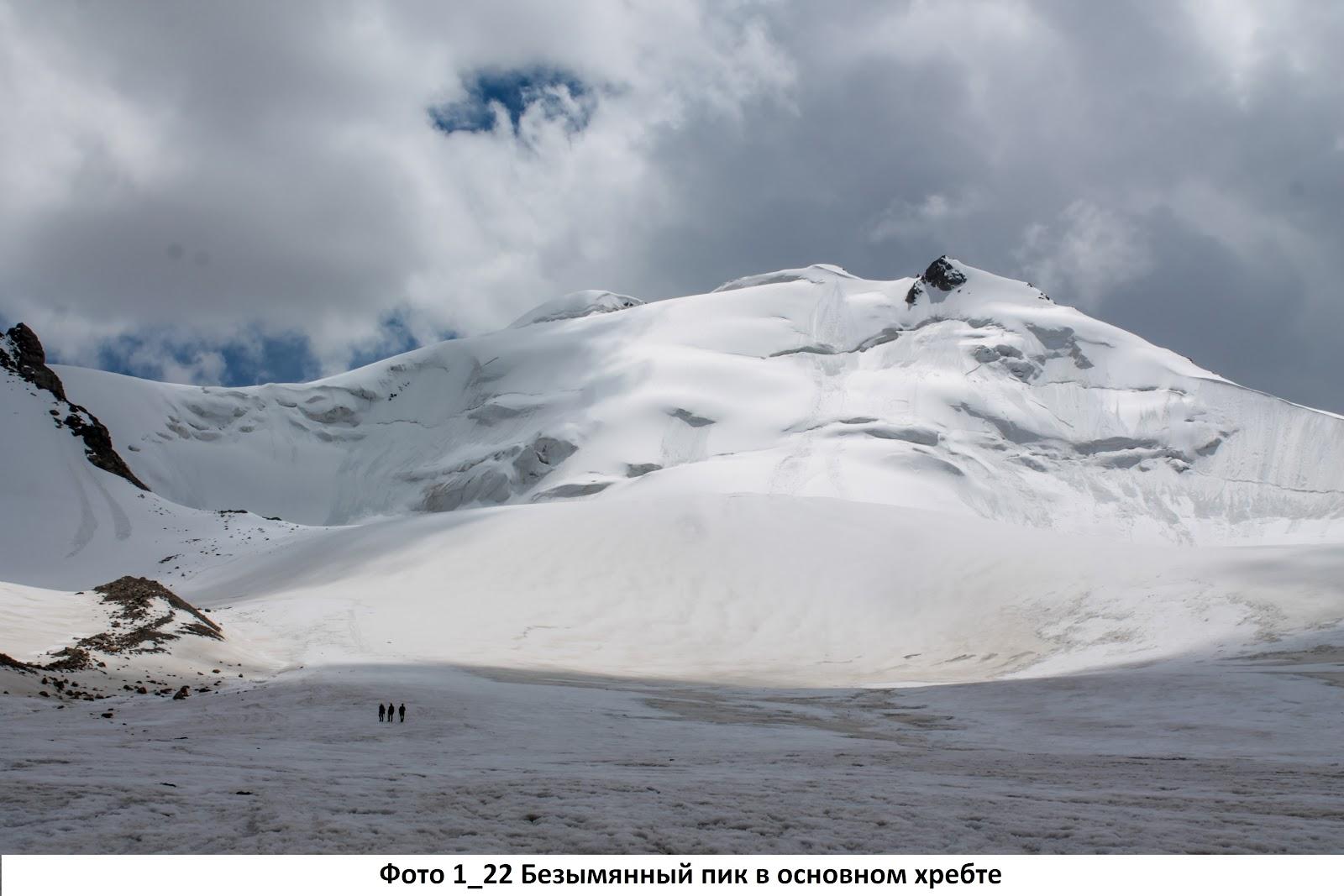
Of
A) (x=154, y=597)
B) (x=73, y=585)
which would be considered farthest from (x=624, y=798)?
(x=73, y=585)

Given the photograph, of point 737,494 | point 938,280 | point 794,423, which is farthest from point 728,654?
point 938,280

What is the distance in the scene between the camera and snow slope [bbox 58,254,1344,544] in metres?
107

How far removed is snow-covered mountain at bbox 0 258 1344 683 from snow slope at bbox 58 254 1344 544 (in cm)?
54

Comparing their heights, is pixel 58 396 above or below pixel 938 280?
below

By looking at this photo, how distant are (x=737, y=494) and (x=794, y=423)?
2696 inches

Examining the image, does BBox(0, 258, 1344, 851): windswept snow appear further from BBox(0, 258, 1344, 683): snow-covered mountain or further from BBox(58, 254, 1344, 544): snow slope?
BBox(58, 254, 1344, 544): snow slope

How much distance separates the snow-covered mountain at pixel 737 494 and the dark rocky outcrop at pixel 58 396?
132 centimetres

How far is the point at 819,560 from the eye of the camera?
142ft

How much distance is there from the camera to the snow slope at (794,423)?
107 metres

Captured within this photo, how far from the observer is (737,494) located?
54.1 m

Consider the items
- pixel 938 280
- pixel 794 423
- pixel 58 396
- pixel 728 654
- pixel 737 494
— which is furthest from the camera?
pixel 938 280

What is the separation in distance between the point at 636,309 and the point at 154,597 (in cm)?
14627

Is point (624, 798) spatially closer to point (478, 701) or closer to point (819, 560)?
point (478, 701)

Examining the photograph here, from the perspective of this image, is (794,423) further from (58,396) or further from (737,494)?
(58,396)
